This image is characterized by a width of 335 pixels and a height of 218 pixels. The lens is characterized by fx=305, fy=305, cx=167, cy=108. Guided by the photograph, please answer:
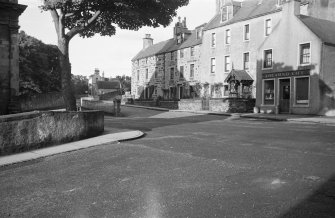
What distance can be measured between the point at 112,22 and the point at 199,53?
2537cm

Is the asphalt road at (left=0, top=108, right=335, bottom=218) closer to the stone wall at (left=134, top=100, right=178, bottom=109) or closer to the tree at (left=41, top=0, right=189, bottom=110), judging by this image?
the tree at (left=41, top=0, right=189, bottom=110)

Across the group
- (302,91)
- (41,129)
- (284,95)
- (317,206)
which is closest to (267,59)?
(284,95)

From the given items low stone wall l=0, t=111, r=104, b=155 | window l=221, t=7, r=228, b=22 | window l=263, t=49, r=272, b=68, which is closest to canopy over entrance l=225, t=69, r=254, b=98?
window l=263, t=49, r=272, b=68

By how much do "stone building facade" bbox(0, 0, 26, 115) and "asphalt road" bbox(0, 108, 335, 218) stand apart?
12178 mm

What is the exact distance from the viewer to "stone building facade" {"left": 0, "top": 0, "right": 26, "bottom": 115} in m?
18.5

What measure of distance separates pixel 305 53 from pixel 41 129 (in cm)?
2278

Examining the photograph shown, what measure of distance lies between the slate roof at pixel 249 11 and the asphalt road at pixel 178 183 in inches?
1043

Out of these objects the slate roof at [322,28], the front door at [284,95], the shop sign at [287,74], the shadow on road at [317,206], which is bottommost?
the shadow on road at [317,206]

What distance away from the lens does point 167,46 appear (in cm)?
4994

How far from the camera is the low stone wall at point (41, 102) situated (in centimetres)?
2267

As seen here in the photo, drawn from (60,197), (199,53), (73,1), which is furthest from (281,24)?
(60,197)

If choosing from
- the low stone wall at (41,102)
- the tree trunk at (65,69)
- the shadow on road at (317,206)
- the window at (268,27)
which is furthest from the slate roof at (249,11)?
the shadow on road at (317,206)

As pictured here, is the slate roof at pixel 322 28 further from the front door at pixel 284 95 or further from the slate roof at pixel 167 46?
the slate roof at pixel 167 46

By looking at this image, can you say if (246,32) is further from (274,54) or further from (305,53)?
(305,53)
